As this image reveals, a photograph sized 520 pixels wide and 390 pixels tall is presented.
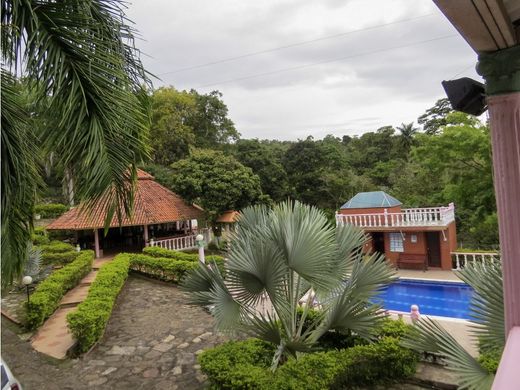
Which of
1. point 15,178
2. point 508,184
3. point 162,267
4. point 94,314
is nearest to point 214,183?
point 162,267

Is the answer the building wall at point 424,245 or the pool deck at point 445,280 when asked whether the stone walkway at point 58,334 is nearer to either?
the pool deck at point 445,280

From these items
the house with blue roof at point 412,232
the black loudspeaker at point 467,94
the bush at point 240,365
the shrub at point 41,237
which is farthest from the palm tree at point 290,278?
the shrub at point 41,237

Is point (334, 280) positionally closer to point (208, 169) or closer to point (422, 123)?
point (208, 169)

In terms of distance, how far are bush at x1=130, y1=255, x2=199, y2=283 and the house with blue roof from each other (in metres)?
6.82

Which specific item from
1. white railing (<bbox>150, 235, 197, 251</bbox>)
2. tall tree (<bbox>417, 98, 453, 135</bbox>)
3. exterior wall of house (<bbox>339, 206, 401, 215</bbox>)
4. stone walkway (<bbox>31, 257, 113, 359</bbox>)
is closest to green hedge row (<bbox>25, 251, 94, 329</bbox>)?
stone walkway (<bbox>31, 257, 113, 359</bbox>)

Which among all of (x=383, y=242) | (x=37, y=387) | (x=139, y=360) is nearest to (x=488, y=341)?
(x=139, y=360)

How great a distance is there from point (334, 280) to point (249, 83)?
14715 millimetres

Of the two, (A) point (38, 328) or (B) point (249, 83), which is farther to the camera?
(B) point (249, 83)

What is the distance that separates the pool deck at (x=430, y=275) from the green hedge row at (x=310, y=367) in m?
8.93

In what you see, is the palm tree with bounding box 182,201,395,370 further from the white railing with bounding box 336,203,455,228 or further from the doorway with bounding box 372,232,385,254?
the doorway with bounding box 372,232,385,254

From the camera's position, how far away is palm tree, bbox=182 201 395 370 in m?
4.17

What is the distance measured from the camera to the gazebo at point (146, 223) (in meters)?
14.4

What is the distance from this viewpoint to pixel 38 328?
6.81 meters

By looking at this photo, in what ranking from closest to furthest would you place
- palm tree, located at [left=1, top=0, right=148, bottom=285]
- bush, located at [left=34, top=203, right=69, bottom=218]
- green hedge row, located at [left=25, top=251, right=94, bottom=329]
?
1. palm tree, located at [left=1, top=0, right=148, bottom=285]
2. green hedge row, located at [left=25, top=251, right=94, bottom=329]
3. bush, located at [left=34, top=203, right=69, bottom=218]
